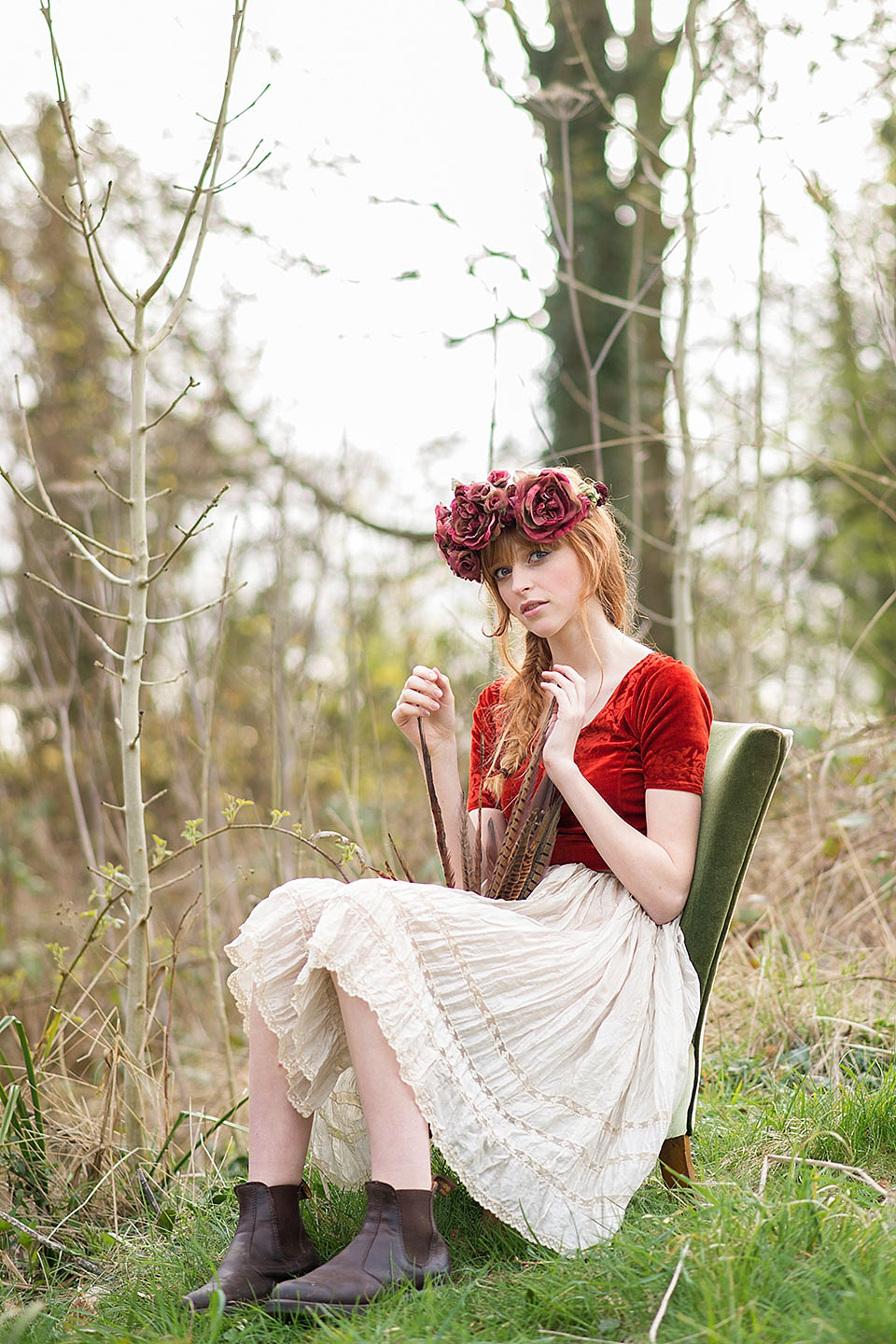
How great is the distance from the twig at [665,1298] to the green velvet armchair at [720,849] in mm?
489

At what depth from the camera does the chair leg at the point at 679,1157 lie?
2.24 metres

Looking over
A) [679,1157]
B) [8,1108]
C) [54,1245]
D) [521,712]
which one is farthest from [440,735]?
[54,1245]

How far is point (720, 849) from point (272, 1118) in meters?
0.97

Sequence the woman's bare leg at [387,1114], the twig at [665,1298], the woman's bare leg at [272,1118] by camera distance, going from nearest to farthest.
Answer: the twig at [665,1298], the woman's bare leg at [387,1114], the woman's bare leg at [272,1118]

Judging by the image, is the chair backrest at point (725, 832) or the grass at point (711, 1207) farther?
the chair backrest at point (725, 832)

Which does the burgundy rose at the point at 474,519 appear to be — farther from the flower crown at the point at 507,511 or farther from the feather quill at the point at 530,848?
the feather quill at the point at 530,848

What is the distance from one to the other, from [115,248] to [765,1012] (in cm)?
476

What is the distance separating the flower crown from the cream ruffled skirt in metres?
0.76

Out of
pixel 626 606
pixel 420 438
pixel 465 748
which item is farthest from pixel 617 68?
pixel 626 606

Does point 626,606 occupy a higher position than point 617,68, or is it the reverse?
point 617,68

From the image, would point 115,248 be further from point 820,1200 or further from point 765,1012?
point 820,1200

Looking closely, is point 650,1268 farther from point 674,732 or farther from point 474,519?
point 474,519

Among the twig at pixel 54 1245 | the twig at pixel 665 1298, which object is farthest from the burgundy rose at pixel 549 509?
the twig at pixel 54 1245

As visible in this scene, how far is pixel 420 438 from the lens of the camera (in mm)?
6266
